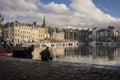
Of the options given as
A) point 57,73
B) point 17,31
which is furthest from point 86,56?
point 17,31

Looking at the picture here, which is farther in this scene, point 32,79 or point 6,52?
point 6,52

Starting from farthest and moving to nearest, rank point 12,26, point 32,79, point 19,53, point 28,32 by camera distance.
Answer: point 28,32, point 12,26, point 19,53, point 32,79

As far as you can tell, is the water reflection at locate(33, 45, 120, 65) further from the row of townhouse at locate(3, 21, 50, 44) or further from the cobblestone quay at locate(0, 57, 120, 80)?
the row of townhouse at locate(3, 21, 50, 44)

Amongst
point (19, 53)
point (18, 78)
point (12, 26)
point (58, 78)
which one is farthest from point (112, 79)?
point (12, 26)

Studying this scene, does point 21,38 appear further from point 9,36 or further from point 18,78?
point 18,78

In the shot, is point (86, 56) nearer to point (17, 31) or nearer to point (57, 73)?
point (57, 73)

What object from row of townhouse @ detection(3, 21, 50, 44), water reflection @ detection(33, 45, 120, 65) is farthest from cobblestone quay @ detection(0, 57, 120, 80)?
row of townhouse @ detection(3, 21, 50, 44)

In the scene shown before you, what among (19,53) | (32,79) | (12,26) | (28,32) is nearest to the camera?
(32,79)

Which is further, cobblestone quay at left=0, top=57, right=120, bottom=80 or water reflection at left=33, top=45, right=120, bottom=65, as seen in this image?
water reflection at left=33, top=45, right=120, bottom=65

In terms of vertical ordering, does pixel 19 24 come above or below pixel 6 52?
above

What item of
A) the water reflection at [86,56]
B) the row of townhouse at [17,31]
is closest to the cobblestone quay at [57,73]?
the water reflection at [86,56]

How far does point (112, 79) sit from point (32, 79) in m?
4.30

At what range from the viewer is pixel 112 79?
14039 mm

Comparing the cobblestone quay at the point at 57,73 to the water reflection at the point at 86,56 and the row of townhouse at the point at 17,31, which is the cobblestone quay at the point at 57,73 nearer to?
the water reflection at the point at 86,56
